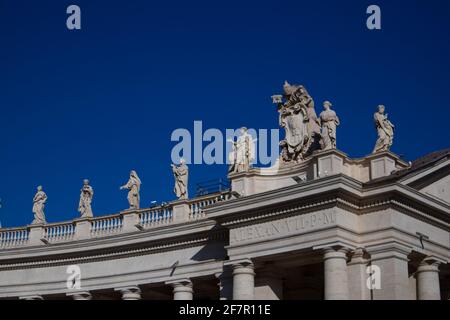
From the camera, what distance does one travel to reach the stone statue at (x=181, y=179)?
5359 centimetres

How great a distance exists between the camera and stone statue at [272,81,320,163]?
1913 inches

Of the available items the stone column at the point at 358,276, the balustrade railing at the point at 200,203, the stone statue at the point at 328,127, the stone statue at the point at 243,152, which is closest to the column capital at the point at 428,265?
the stone column at the point at 358,276

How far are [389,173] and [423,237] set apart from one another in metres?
3.57

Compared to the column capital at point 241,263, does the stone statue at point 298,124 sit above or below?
above

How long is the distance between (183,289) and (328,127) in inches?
487

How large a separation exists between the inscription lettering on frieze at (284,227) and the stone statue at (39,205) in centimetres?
1677

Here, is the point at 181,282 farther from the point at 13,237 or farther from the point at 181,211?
the point at 13,237

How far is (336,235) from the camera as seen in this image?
43125mm

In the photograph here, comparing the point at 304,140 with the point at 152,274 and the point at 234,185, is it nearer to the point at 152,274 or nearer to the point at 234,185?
the point at 234,185

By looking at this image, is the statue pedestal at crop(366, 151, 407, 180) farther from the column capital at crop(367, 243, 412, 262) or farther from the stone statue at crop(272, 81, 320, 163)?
the column capital at crop(367, 243, 412, 262)

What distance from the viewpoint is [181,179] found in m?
53.8

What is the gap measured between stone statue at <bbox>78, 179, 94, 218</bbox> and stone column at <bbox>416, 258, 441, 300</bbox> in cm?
2133

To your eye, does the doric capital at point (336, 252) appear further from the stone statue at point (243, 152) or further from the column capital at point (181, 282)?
the column capital at point (181, 282)
